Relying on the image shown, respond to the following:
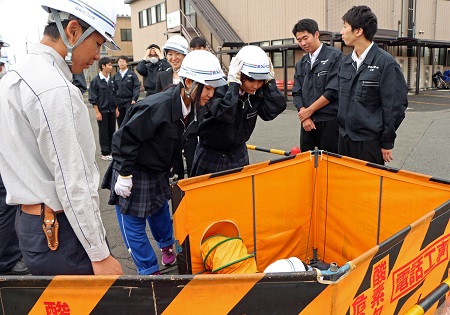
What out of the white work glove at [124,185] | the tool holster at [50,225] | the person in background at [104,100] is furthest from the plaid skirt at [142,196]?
the person in background at [104,100]

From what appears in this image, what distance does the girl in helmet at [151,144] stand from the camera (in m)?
2.78

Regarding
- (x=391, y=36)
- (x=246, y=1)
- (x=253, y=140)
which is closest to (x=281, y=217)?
(x=253, y=140)

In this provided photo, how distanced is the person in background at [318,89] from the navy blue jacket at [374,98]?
0.49 m

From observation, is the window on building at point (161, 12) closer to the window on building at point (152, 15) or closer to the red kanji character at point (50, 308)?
the window on building at point (152, 15)

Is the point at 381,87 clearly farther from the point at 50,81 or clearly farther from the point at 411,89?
the point at 411,89

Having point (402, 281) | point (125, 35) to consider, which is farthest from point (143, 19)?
point (402, 281)

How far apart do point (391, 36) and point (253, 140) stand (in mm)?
11587

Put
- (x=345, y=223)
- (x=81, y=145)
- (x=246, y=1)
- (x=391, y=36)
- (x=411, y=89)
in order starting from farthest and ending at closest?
(x=411, y=89), (x=246, y=1), (x=391, y=36), (x=345, y=223), (x=81, y=145)

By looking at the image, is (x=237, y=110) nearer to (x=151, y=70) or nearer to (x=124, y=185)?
(x=124, y=185)

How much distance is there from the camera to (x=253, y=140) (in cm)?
988

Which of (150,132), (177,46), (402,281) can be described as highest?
(177,46)

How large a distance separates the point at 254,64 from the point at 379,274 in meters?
2.03

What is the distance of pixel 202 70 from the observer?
277 cm

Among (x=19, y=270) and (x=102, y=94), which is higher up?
(x=102, y=94)
